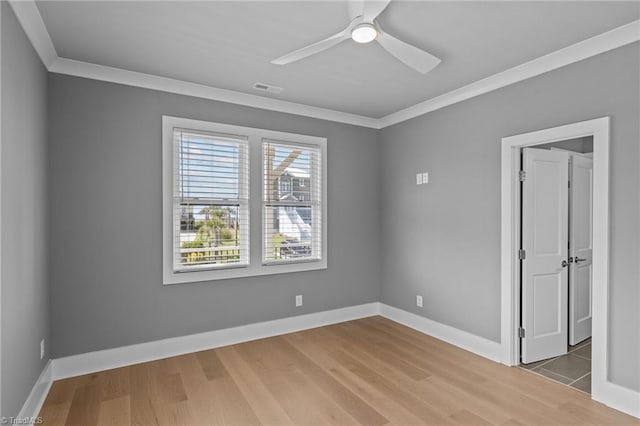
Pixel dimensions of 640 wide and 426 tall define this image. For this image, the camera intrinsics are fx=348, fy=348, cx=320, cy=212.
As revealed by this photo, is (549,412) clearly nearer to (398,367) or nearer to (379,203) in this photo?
(398,367)

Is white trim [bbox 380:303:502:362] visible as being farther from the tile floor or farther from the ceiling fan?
the ceiling fan

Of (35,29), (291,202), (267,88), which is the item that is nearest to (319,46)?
(267,88)

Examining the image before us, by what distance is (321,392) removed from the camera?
2785 mm

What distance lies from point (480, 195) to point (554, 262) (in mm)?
959

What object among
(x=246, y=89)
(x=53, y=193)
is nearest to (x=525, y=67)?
(x=246, y=89)

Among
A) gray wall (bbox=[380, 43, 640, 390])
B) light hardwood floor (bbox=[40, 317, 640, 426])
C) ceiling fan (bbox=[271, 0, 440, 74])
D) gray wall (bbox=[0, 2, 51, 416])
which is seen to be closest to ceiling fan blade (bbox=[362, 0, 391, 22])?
ceiling fan (bbox=[271, 0, 440, 74])

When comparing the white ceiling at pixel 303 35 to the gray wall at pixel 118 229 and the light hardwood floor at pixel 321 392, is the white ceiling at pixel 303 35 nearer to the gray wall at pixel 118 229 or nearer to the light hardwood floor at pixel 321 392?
the gray wall at pixel 118 229

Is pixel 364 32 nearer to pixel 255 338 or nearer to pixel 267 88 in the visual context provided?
pixel 267 88

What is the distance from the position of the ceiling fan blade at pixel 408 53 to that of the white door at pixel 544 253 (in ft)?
4.88

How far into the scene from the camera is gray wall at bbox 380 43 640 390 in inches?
98.2

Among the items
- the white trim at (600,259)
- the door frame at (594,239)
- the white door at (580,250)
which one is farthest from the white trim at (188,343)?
the white trim at (600,259)

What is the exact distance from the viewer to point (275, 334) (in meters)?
4.04

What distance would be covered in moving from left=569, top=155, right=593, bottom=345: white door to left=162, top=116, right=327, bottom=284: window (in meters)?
2.70

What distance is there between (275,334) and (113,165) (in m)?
2.46
